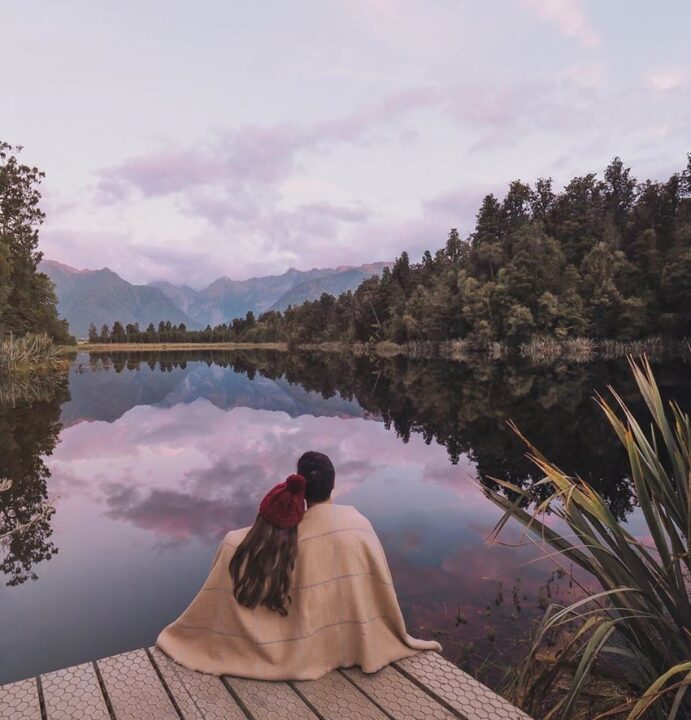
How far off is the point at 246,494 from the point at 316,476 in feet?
26.5

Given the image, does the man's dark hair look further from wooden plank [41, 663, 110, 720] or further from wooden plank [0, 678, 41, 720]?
wooden plank [0, 678, 41, 720]

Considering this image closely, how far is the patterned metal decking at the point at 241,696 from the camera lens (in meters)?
3.07

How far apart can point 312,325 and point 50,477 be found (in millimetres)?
96628

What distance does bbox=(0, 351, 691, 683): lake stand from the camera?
588 cm

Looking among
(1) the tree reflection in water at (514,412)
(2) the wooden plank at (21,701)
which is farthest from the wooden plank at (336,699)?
(1) the tree reflection in water at (514,412)

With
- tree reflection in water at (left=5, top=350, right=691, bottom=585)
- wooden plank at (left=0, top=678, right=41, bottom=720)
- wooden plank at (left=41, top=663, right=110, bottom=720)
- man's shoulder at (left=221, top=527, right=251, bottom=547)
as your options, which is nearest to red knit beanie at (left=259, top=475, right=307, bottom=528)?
man's shoulder at (left=221, top=527, right=251, bottom=547)

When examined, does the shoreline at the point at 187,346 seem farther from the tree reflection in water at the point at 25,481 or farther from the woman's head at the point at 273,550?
the woman's head at the point at 273,550

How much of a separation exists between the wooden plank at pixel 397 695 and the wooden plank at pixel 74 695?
5.24 ft

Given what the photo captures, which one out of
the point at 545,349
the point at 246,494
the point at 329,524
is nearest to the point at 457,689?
the point at 329,524

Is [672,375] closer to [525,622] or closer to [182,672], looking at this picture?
[525,622]

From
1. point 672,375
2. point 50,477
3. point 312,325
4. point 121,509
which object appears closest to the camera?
point 121,509

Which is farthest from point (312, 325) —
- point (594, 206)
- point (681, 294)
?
point (681, 294)

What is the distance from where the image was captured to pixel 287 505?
131 inches

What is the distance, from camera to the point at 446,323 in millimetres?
68188
